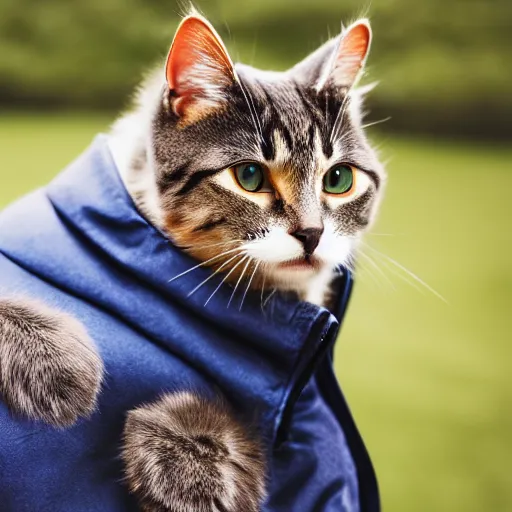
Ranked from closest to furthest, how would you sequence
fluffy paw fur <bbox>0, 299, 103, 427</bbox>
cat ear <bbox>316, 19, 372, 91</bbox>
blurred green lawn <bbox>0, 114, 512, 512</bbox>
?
fluffy paw fur <bbox>0, 299, 103, 427</bbox> < cat ear <bbox>316, 19, 372, 91</bbox> < blurred green lawn <bbox>0, 114, 512, 512</bbox>

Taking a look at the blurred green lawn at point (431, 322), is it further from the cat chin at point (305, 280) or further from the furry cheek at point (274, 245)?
the furry cheek at point (274, 245)

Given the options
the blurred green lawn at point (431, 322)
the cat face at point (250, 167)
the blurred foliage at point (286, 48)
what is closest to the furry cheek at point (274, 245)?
the cat face at point (250, 167)

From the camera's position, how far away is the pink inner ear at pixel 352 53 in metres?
0.55

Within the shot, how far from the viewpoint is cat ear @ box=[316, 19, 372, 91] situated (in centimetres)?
55

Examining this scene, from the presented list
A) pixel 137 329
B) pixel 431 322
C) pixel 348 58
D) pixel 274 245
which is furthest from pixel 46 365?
pixel 431 322

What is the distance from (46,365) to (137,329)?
73 mm

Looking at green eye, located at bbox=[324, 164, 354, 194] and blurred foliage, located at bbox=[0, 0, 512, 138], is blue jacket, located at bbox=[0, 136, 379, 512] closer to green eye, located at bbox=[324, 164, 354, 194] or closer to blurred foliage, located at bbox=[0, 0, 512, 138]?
green eye, located at bbox=[324, 164, 354, 194]

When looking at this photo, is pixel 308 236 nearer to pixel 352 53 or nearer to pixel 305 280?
pixel 305 280

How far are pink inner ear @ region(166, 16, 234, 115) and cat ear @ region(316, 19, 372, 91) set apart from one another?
0.09 meters

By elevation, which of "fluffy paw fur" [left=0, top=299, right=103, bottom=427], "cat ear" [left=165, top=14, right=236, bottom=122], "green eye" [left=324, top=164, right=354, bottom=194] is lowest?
"fluffy paw fur" [left=0, top=299, right=103, bottom=427]

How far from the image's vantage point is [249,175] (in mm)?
518

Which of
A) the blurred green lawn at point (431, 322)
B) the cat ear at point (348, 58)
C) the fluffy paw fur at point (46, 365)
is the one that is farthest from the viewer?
the blurred green lawn at point (431, 322)

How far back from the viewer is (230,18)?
0.93m

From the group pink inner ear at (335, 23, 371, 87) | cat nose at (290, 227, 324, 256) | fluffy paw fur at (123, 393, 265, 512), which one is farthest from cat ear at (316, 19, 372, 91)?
fluffy paw fur at (123, 393, 265, 512)
